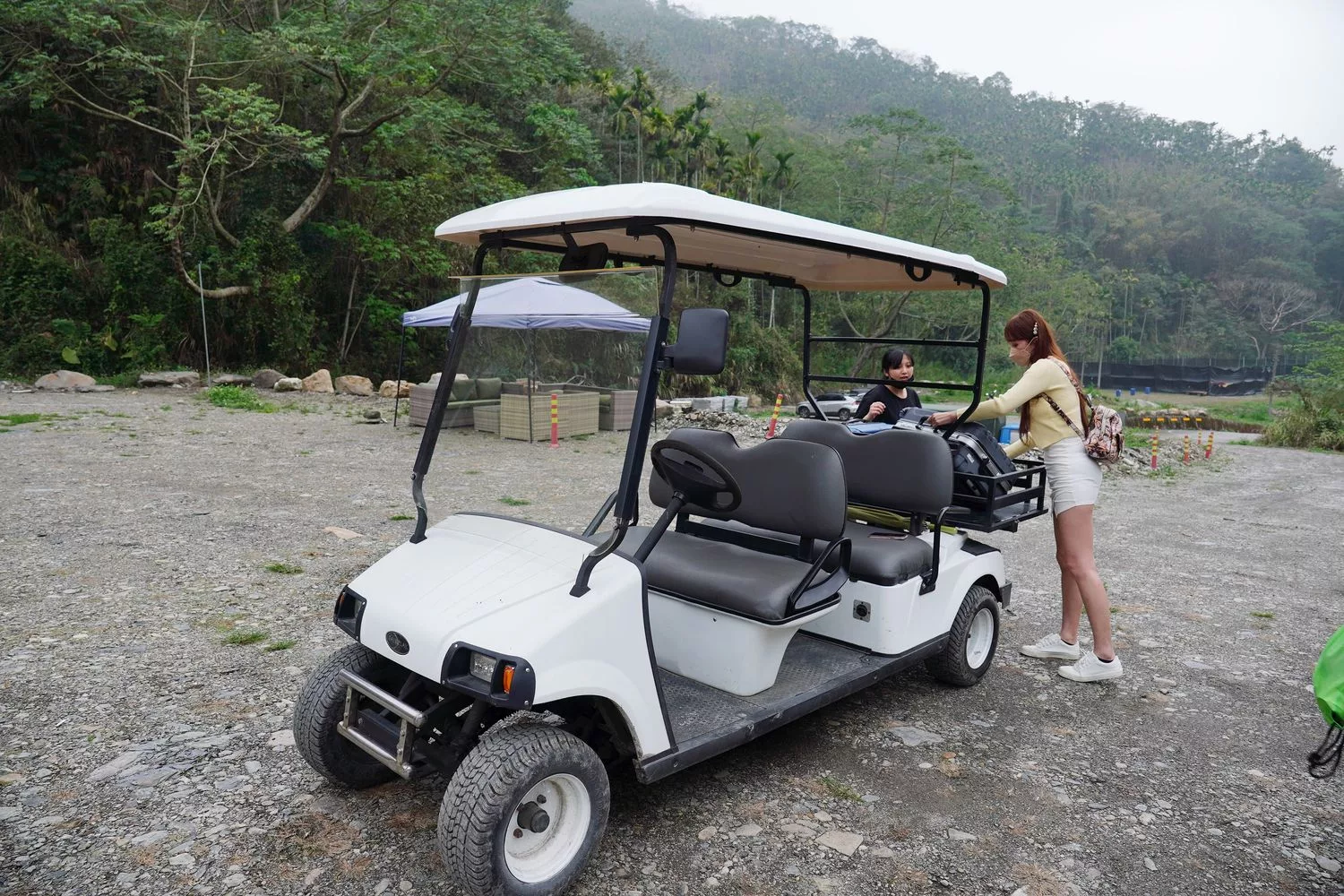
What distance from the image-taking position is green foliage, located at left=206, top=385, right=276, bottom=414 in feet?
48.9

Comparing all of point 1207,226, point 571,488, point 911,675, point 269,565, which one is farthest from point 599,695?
point 1207,226

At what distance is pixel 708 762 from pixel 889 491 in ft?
4.75

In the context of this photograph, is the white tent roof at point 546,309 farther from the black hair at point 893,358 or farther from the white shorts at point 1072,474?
the black hair at point 893,358

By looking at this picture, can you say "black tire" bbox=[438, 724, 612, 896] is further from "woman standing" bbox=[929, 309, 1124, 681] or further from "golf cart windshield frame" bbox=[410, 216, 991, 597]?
"woman standing" bbox=[929, 309, 1124, 681]

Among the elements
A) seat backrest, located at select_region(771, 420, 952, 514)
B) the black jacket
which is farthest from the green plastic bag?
the black jacket

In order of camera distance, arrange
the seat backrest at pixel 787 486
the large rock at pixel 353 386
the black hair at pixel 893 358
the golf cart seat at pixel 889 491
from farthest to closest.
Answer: the large rock at pixel 353 386 → the black hair at pixel 893 358 → the golf cart seat at pixel 889 491 → the seat backrest at pixel 787 486

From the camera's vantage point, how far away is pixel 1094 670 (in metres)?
4.20

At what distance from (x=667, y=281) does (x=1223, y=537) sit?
7.71 meters

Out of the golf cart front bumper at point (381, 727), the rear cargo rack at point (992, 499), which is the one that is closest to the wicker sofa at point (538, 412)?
the golf cart front bumper at point (381, 727)

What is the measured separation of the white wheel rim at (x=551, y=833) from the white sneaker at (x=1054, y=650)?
9.47 ft

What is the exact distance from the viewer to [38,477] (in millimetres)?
7871

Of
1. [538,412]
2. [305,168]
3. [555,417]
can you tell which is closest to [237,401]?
[305,168]

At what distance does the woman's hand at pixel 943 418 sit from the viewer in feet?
14.2

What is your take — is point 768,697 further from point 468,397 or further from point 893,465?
point 468,397
